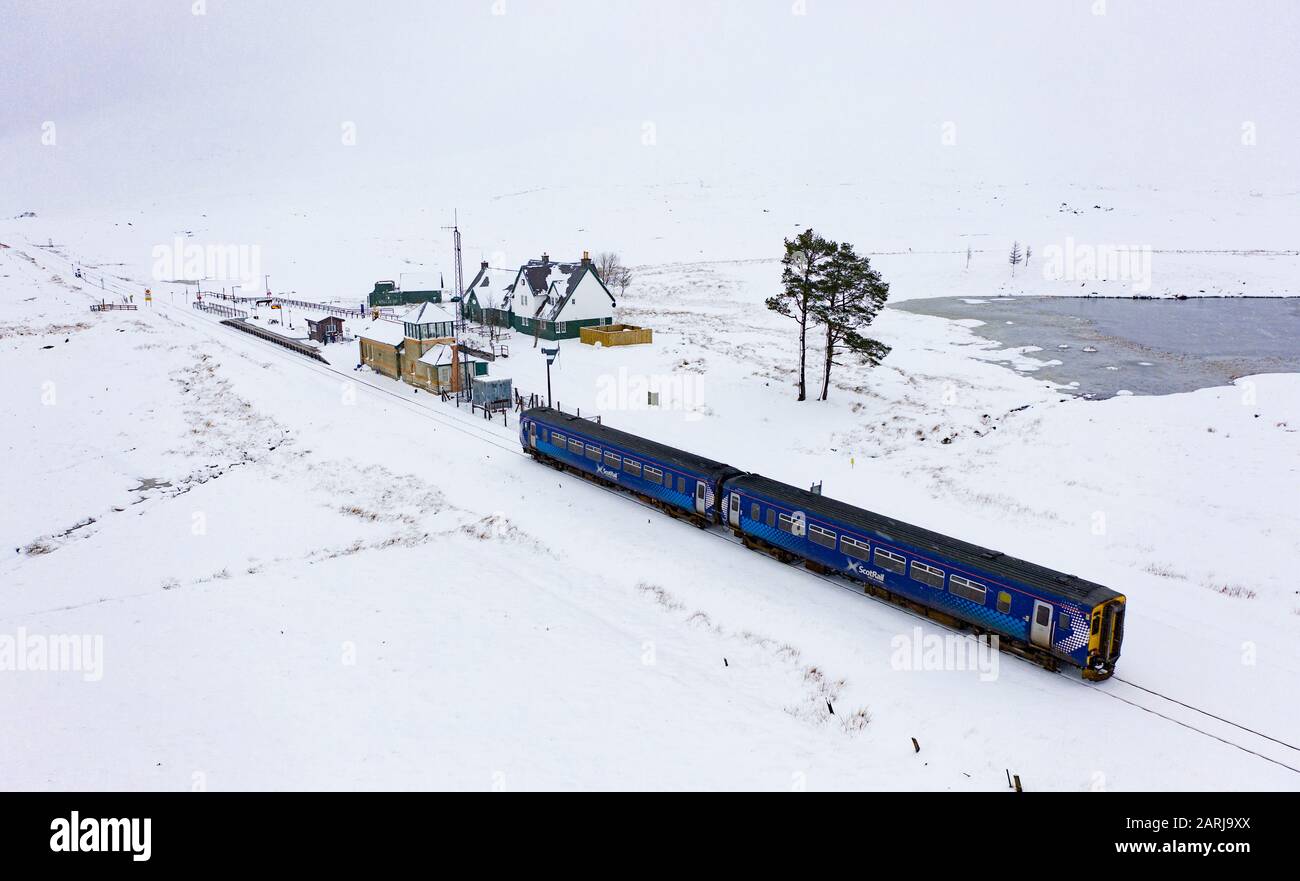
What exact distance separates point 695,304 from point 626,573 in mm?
71744

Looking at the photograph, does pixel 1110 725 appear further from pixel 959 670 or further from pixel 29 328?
pixel 29 328

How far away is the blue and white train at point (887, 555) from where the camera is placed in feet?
66.4

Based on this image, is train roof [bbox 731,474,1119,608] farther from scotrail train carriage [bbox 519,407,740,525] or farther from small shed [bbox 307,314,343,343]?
small shed [bbox 307,314,343,343]

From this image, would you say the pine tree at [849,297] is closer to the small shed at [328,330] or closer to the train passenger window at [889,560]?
the train passenger window at [889,560]

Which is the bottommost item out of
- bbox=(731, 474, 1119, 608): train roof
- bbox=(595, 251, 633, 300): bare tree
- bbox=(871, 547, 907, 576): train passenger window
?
bbox=(871, 547, 907, 576): train passenger window

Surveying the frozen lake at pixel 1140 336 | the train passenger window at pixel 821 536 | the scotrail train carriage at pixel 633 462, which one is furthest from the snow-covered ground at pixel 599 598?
the frozen lake at pixel 1140 336

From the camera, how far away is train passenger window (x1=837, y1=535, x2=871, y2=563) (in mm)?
24953

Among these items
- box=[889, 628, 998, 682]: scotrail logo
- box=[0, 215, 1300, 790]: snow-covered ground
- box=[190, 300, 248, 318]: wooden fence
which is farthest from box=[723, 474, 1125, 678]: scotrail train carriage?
box=[190, 300, 248, 318]: wooden fence

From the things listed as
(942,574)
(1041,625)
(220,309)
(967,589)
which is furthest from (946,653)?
(220,309)

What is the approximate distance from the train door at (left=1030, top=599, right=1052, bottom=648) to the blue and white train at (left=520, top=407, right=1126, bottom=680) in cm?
3

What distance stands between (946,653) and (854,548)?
14.4ft
